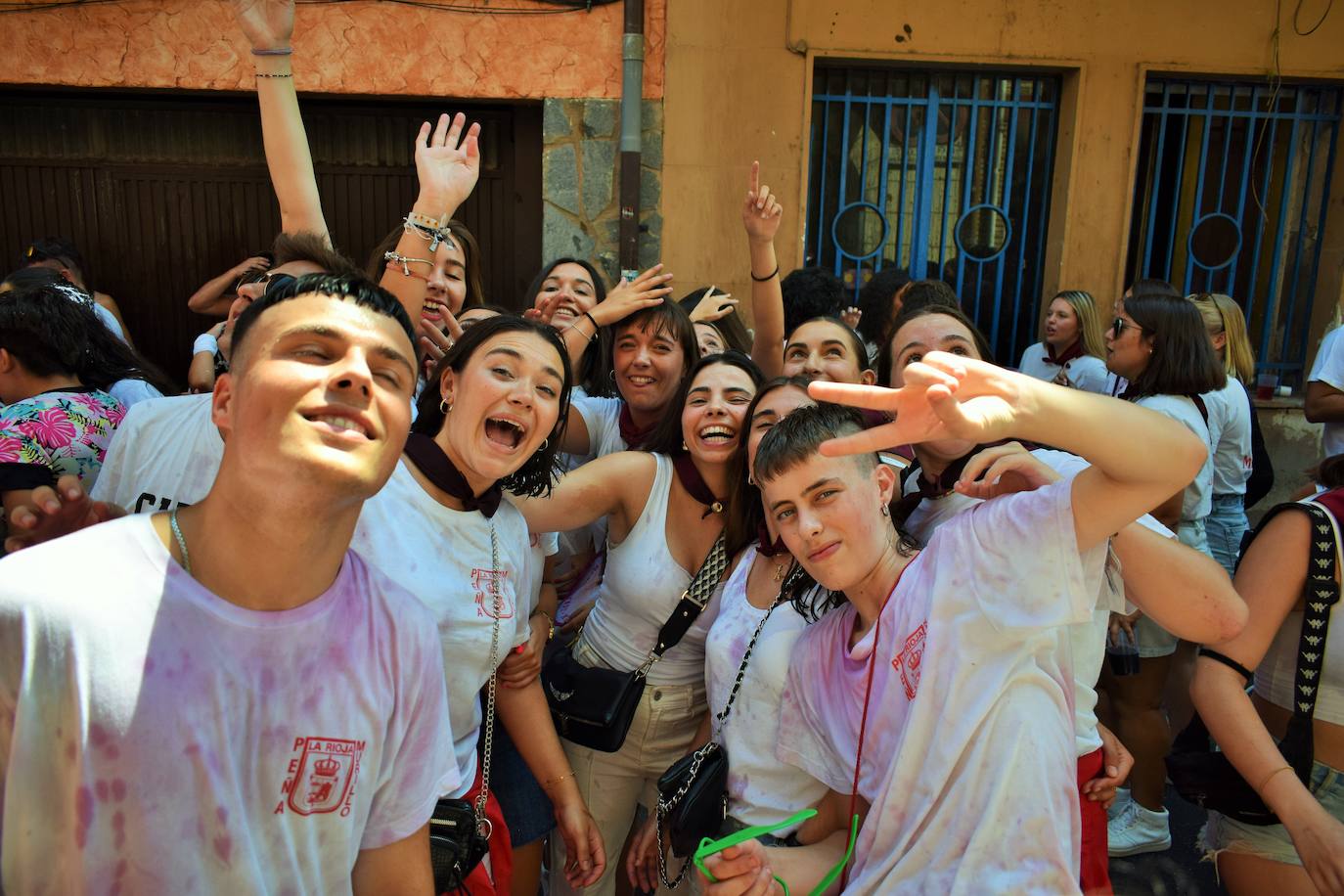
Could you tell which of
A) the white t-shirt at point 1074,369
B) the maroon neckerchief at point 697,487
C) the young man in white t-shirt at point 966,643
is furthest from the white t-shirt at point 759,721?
the white t-shirt at point 1074,369

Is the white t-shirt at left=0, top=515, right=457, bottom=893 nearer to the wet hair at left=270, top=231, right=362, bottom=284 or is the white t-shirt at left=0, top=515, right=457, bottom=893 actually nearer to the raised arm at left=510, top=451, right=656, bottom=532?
the raised arm at left=510, top=451, right=656, bottom=532

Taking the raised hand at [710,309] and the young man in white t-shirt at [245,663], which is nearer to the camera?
the young man in white t-shirt at [245,663]

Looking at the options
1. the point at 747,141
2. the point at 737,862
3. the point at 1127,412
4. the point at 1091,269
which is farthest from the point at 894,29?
the point at 737,862

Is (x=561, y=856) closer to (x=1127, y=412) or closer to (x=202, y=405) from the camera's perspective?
(x=202, y=405)

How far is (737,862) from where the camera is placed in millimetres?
1958

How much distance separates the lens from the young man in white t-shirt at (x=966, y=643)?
1551 mm

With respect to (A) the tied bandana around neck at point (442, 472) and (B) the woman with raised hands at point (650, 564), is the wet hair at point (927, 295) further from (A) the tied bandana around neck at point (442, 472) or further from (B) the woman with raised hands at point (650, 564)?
(A) the tied bandana around neck at point (442, 472)

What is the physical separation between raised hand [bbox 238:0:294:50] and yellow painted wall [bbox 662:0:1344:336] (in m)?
3.28

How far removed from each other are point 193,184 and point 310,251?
3.98 metres

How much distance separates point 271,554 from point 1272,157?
23.2 feet

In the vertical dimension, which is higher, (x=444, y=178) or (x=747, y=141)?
(x=747, y=141)

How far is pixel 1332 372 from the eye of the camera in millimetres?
4277

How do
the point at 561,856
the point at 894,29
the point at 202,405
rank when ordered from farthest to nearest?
1. the point at 894,29
2. the point at 561,856
3. the point at 202,405

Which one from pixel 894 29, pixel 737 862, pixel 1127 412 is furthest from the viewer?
pixel 894 29
